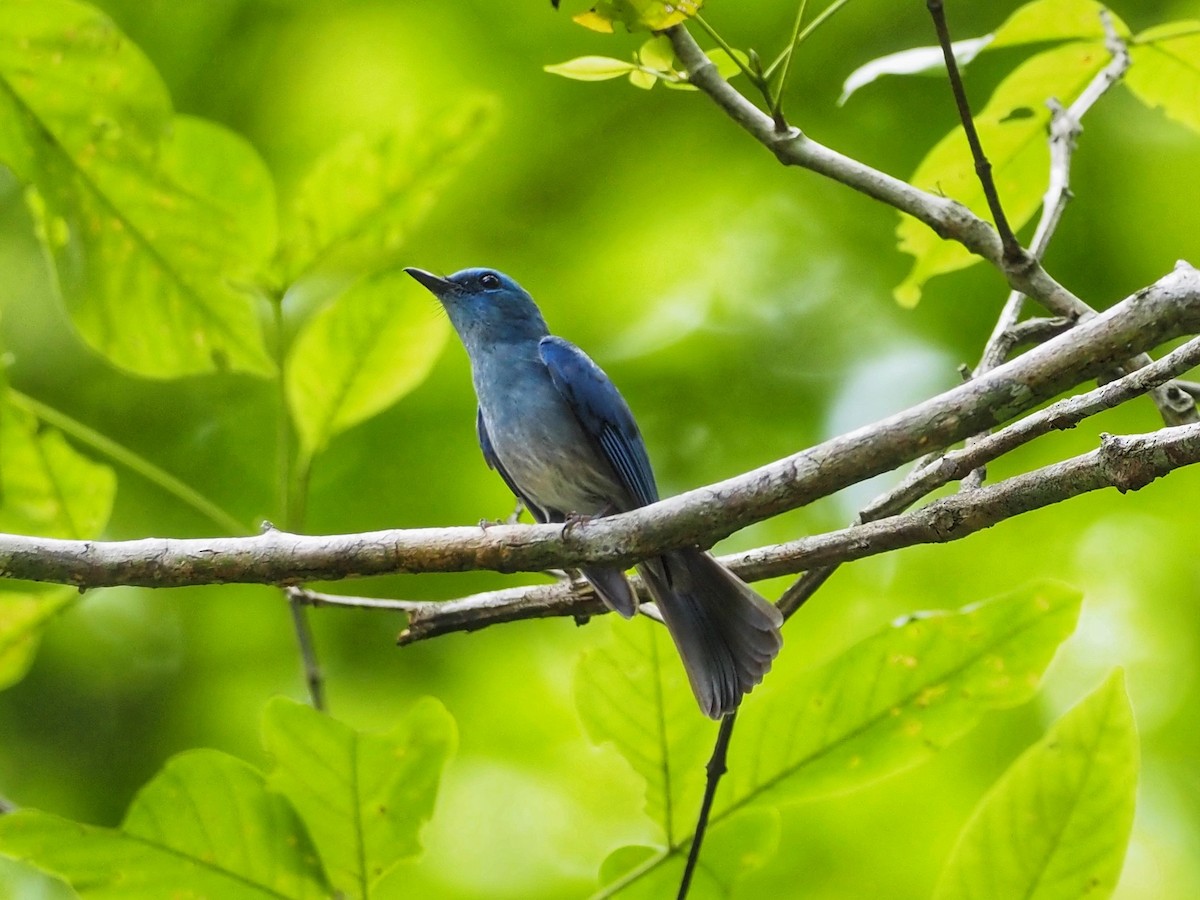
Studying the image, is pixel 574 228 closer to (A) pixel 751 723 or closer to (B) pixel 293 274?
(B) pixel 293 274

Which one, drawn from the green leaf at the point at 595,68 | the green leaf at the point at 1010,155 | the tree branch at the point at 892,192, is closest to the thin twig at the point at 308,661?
the green leaf at the point at 595,68

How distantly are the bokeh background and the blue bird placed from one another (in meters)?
1.07

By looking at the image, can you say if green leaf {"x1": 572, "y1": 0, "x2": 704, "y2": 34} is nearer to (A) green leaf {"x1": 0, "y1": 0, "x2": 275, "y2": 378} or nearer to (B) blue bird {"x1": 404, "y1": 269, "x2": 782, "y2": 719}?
(A) green leaf {"x1": 0, "y1": 0, "x2": 275, "y2": 378}

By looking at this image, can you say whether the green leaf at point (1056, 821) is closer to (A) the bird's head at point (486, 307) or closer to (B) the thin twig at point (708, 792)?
(B) the thin twig at point (708, 792)

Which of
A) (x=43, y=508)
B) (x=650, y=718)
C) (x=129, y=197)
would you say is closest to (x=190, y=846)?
(x=650, y=718)

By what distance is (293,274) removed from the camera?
3002 mm

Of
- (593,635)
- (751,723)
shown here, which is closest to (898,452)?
(751,723)

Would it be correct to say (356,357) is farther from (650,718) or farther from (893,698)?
(893,698)

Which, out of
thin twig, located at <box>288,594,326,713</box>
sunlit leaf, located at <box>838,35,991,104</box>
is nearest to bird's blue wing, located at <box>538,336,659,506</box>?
thin twig, located at <box>288,594,326,713</box>

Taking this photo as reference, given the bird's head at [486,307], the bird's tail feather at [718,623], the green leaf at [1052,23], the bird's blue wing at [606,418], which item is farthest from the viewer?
the bird's head at [486,307]

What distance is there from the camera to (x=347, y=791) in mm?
2209

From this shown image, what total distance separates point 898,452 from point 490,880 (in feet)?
11.0

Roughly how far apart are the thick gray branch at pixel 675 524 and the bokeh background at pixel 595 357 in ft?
7.94

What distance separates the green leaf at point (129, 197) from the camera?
8.34ft
